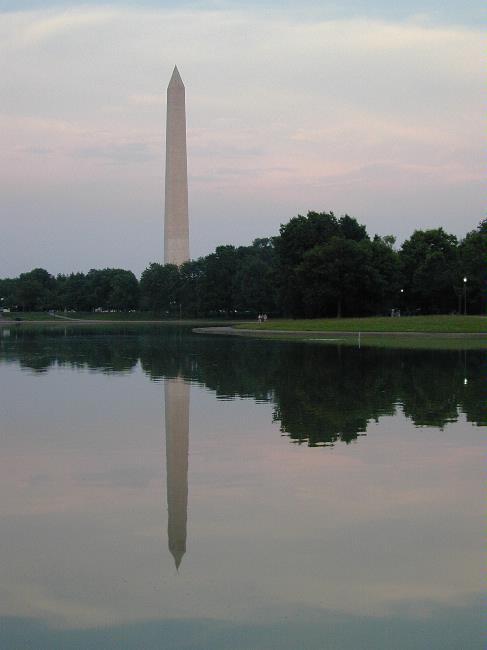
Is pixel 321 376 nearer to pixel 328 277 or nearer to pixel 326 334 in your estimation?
pixel 326 334

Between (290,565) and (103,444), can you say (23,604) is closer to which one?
(290,565)

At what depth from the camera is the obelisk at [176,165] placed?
346ft

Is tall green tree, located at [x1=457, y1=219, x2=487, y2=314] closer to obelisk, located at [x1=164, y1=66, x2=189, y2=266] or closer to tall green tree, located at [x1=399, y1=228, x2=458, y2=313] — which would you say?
tall green tree, located at [x1=399, y1=228, x2=458, y2=313]

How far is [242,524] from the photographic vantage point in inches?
365

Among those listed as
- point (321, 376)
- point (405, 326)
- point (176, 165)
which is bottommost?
point (321, 376)

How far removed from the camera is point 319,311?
286 ft

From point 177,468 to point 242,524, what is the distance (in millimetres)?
3122

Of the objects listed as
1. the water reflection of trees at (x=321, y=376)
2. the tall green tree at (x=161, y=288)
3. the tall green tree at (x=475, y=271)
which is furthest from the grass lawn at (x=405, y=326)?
the tall green tree at (x=161, y=288)

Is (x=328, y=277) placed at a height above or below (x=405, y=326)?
above

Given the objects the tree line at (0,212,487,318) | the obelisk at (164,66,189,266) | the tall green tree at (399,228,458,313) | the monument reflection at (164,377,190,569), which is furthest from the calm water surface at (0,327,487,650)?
the obelisk at (164,66,189,266)

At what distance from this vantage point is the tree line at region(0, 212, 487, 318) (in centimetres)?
8419

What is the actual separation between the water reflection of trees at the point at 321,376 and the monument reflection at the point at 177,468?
5.98 feet

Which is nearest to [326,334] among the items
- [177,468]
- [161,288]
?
[177,468]

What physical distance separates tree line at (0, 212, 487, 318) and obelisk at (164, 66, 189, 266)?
8.67 metres
